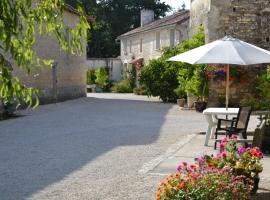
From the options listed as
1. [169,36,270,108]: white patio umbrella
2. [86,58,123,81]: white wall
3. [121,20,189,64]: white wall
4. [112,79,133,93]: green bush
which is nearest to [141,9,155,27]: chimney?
[121,20,189,64]: white wall

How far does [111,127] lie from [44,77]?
11330 millimetres

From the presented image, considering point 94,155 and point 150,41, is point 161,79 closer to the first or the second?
point 150,41

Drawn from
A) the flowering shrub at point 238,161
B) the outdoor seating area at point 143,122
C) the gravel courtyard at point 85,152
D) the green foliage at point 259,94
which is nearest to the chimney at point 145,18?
the outdoor seating area at point 143,122

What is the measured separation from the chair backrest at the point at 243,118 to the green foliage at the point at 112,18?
149 feet

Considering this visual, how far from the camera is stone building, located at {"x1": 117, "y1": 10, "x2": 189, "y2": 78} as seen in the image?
35656mm

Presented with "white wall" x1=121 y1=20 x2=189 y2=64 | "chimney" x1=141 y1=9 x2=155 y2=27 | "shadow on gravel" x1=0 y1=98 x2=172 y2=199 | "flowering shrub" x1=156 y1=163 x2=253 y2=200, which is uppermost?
"chimney" x1=141 y1=9 x2=155 y2=27

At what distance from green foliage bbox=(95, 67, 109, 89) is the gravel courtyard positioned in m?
24.6

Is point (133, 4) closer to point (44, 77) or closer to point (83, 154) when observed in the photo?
point (44, 77)

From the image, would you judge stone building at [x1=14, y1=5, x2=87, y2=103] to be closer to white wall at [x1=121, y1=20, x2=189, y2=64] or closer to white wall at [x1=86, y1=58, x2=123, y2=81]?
white wall at [x1=121, y1=20, x2=189, y2=64]

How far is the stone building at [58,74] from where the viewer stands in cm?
2442

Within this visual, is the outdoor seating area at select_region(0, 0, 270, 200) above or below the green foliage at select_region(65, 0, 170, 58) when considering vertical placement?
below

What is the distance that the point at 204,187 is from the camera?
4613 mm

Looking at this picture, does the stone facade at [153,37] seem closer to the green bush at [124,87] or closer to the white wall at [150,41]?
the white wall at [150,41]

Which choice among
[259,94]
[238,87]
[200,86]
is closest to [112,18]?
[200,86]
